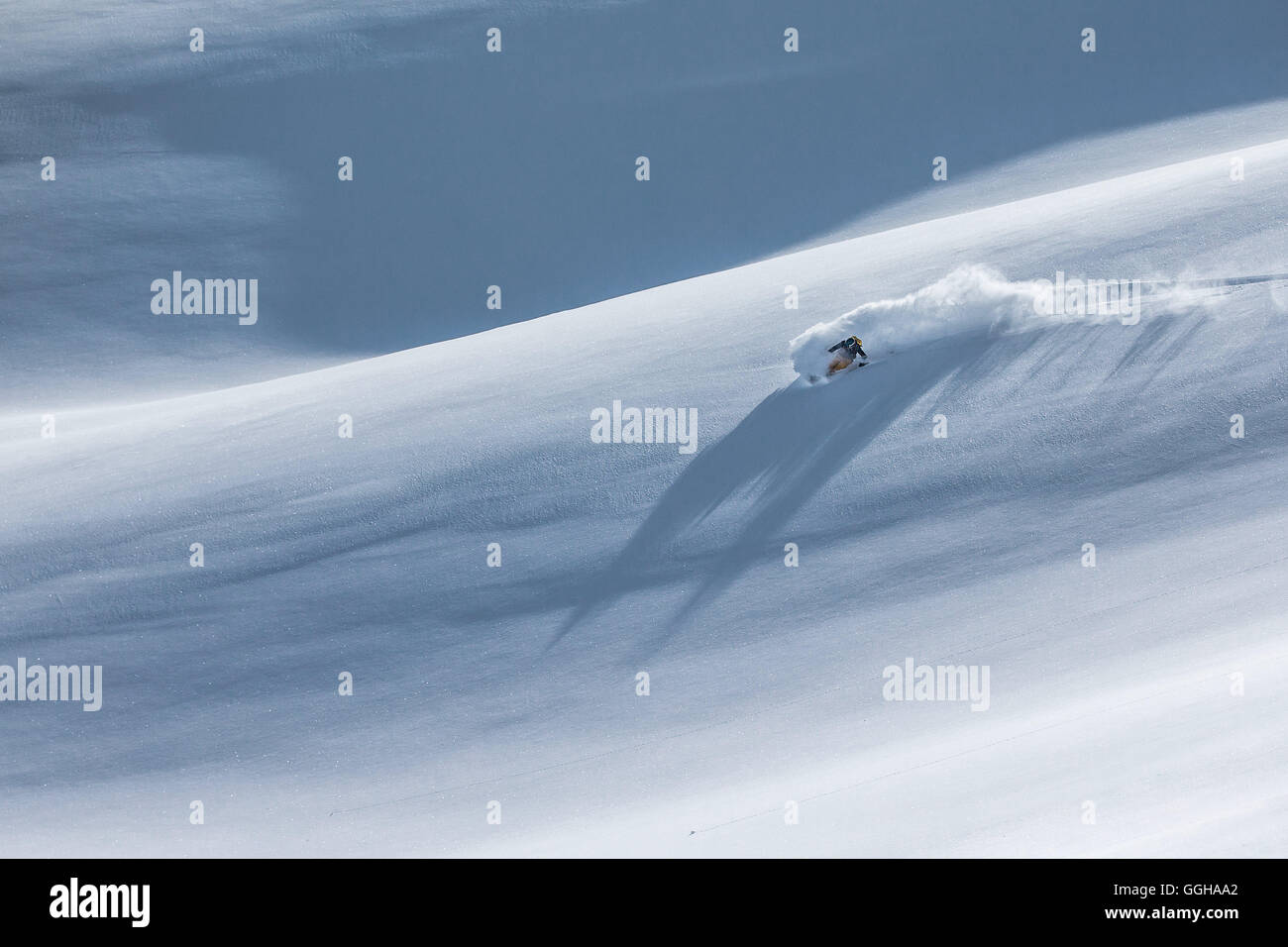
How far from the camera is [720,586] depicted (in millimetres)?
8188

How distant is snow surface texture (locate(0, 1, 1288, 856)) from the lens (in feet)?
22.9

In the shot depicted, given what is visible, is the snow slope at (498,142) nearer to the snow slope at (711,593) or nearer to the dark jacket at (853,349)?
the snow slope at (711,593)

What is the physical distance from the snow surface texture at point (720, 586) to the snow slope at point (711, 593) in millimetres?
31

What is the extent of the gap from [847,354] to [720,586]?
2511 millimetres

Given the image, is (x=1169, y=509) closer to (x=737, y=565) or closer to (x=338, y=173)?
(x=737, y=565)

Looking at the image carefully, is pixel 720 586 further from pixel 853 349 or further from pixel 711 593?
pixel 853 349

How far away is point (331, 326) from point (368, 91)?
15.9 ft

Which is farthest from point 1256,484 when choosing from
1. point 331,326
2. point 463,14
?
point 463,14

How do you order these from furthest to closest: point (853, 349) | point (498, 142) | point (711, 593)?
1. point (498, 142)
2. point (853, 349)
3. point (711, 593)

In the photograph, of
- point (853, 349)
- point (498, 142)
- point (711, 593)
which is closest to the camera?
point (711, 593)

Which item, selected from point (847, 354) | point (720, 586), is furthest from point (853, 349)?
point (720, 586)

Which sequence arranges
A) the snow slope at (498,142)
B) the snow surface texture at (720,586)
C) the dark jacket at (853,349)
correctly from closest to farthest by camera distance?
the snow surface texture at (720,586)
the dark jacket at (853,349)
the snow slope at (498,142)

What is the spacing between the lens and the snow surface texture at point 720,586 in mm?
6973

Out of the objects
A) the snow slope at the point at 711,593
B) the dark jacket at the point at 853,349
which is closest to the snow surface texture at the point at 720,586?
the snow slope at the point at 711,593
